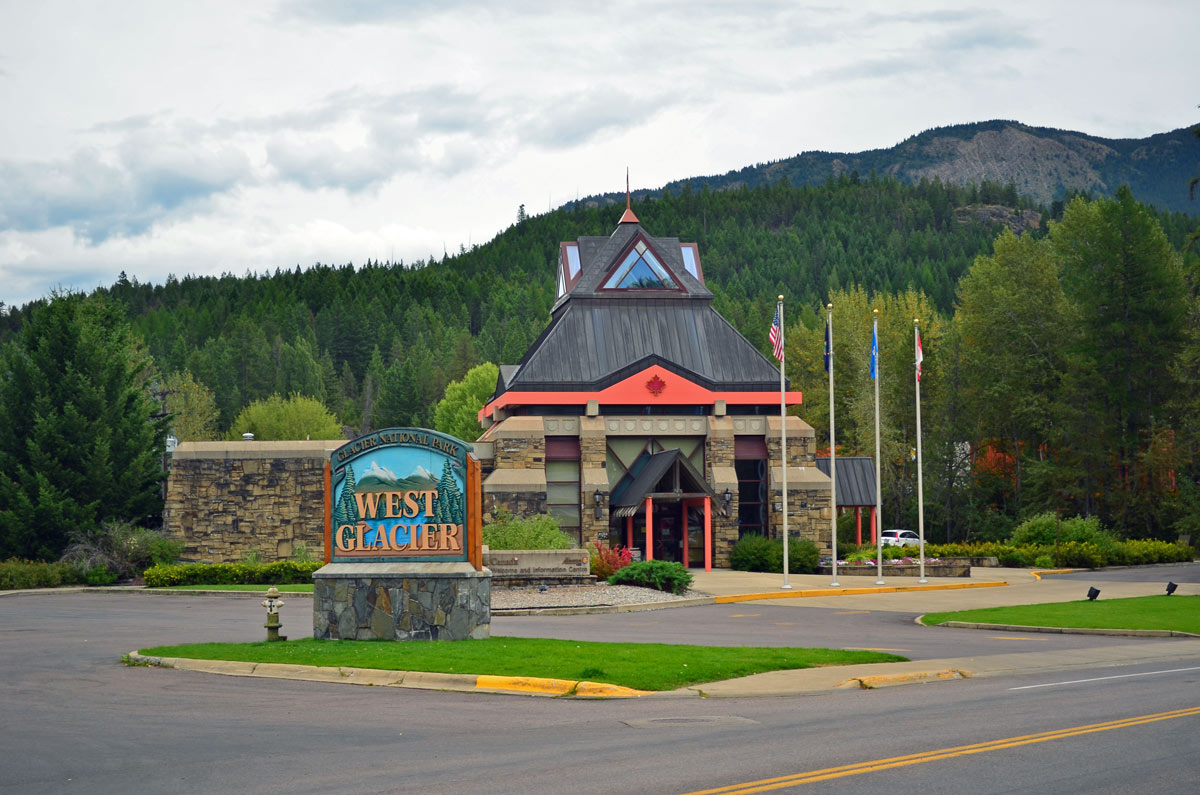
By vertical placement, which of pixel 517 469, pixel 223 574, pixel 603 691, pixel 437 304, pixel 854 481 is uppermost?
pixel 437 304

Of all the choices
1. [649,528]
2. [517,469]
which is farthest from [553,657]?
[517,469]

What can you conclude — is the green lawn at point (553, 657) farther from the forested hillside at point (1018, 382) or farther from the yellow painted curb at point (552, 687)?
the forested hillside at point (1018, 382)

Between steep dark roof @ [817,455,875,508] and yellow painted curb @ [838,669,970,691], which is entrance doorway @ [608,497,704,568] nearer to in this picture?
steep dark roof @ [817,455,875,508]

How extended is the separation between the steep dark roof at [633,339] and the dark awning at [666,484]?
15.3 ft

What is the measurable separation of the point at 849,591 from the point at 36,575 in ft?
86.4

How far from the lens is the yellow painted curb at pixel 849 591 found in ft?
112

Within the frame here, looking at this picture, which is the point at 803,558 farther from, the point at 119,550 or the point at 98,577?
the point at 98,577

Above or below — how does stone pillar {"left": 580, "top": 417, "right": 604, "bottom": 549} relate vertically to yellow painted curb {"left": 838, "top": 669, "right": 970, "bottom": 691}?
above

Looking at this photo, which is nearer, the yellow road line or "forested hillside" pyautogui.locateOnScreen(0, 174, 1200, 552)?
the yellow road line

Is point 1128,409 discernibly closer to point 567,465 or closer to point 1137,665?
point 567,465

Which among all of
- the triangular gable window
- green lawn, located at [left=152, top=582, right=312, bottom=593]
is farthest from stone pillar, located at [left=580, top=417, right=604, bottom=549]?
green lawn, located at [left=152, top=582, right=312, bottom=593]

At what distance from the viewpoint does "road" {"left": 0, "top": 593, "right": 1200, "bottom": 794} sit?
10.6 metres

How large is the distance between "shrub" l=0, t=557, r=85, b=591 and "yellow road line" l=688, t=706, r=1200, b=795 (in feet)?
114

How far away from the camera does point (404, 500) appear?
2167cm
